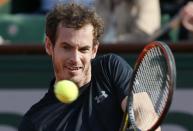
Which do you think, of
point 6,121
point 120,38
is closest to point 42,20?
point 120,38

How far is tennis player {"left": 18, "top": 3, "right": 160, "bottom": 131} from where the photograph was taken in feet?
11.6

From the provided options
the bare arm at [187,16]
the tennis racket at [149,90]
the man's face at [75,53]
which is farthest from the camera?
the bare arm at [187,16]

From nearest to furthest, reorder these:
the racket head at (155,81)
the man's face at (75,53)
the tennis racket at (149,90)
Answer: the racket head at (155,81) → the tennis racket at (149,90) → the man's face at (75,53)

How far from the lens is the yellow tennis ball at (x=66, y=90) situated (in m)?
3.46

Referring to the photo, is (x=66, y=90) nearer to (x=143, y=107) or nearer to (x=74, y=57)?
(x=74, y=57)

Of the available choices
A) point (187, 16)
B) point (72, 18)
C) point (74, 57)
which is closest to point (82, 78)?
point (74, 57)

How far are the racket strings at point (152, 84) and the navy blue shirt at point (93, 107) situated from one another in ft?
0.23

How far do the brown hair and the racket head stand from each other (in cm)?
27

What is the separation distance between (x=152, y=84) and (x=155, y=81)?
2cm

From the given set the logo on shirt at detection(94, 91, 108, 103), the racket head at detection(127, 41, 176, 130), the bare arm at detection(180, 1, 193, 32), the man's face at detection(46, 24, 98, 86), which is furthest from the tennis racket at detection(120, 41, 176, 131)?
the bare arm at detection(180, 1, 193, 32)

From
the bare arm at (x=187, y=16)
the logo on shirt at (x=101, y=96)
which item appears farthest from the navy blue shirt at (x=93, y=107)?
the bare arm at (x=187, y=16)

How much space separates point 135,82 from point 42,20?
322cm

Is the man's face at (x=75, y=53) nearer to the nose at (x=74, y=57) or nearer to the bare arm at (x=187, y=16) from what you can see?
the nose at (x=74, y=57)

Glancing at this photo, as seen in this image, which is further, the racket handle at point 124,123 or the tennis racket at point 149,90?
the racket handle at point 124,123
